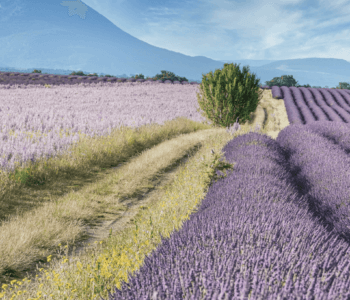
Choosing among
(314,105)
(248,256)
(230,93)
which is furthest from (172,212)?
(314,105)

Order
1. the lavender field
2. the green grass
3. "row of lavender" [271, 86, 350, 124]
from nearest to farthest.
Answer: the lavender field, the green grass, "row of lavender" [271, 86, 350, 124]

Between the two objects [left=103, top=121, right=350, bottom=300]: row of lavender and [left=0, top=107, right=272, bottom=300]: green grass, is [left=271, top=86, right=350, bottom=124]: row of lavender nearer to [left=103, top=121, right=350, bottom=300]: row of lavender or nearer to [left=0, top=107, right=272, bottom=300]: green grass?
[left=0, top=107, right=272, bottom=300]: green grass

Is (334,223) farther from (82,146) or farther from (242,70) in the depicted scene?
(242,70)

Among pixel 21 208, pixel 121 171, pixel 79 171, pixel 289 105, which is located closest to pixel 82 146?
pixel 79 171

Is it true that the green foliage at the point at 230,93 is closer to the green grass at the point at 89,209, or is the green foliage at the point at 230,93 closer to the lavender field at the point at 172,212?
the lavender field at the point at 172,212

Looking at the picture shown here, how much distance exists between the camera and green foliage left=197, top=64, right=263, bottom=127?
35.6 feet

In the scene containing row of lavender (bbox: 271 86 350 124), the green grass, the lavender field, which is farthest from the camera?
row of lavender (bbox: 271 86 350 124)

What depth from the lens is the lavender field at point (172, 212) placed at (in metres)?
1.39

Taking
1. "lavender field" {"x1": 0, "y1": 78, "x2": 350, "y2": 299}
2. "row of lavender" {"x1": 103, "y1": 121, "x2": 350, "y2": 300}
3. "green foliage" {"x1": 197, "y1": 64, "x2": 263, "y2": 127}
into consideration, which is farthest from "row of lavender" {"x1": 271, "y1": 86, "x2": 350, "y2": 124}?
"row of lavender" {"x1": 103, "y1": 121, "x2": 350, "y2": 300}

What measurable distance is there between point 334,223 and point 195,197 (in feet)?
6.94

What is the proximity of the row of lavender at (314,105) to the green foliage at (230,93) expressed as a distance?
5.78m

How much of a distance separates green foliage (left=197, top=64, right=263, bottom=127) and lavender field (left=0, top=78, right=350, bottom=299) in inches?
85.2

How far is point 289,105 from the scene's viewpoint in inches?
829

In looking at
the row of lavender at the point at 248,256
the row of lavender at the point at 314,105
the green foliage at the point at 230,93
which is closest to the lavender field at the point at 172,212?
the row of lavender at the point at 248,256
